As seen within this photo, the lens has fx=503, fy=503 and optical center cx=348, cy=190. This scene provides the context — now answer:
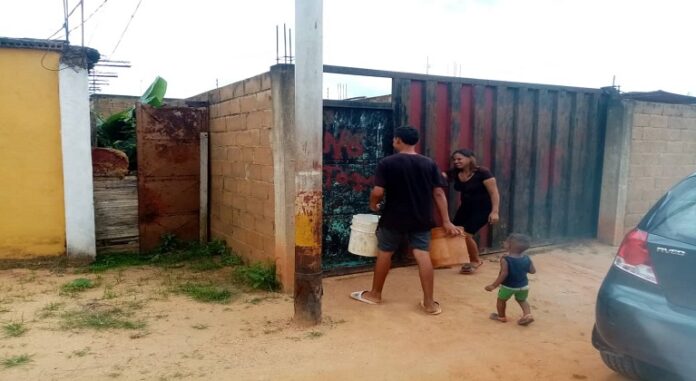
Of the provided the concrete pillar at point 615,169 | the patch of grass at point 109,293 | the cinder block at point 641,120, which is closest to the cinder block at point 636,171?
the concrete pillar at point 615,169

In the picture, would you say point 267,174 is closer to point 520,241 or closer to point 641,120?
point 520,241

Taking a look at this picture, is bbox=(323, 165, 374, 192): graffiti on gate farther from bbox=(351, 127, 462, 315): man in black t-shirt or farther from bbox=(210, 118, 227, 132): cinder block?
bbox=(210, 118, 227, 132): cinder block

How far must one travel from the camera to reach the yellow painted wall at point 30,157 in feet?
19.3

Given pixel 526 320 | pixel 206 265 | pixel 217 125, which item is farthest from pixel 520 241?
pixel 217 125

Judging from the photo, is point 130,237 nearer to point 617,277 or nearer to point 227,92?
point 227,92

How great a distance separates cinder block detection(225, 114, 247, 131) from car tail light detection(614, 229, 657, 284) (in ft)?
14.2

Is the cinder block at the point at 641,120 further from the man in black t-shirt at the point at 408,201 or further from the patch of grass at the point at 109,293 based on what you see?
the patch of grass at the point at 109,293

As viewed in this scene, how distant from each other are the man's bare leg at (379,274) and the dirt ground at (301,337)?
124 mm

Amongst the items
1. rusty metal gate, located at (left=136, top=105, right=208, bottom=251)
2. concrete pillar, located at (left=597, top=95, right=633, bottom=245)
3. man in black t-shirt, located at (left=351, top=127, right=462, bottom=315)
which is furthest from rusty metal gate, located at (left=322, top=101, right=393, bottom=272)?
concrete pillar, located at (left=597, top=95, right=633, bottom=245)

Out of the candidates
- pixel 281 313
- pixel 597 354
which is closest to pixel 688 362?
pixel 597 354

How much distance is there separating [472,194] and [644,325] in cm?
327

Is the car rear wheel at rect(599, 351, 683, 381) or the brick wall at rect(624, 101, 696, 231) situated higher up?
the brick wall at rect(624, 101, 696, 231)

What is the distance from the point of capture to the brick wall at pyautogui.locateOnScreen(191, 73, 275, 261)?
18.1 ft

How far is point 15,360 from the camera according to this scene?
11.7 ft
